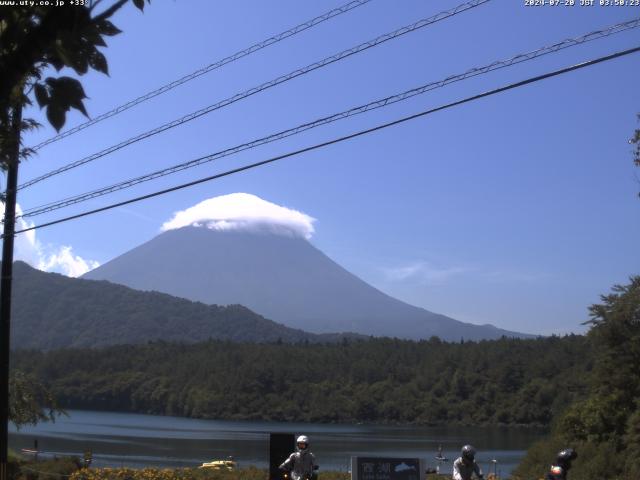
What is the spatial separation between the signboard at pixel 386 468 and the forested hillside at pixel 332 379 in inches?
3090

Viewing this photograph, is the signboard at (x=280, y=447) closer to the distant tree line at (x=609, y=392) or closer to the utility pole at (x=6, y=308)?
the utility pole at (x=6, y=308)

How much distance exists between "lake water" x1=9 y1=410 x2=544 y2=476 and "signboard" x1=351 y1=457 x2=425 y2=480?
30701mm

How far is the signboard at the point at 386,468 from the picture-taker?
1185 cm

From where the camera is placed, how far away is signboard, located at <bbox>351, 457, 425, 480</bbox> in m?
11.9

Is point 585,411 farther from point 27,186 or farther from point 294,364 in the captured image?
point 294,364

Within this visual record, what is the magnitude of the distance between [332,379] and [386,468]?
113m

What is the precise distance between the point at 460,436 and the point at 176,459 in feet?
139

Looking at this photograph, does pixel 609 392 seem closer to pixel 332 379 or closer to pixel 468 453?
pixel 468 453

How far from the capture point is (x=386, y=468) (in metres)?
11.9

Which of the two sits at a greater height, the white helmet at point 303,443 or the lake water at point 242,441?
the white helmet at point 303,443

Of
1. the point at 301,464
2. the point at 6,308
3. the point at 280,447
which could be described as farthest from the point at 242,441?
the point at 301,464

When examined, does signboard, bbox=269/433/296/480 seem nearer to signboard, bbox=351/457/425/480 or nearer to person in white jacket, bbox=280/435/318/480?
person in white jacket, bbox=280/435/318/480

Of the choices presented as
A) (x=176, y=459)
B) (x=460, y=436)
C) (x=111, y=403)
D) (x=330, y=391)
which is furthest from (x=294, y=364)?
(x=176, y=459)

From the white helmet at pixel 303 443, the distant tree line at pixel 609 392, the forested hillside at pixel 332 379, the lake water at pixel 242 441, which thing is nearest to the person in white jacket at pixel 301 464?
the white helmet at pixel 303 443
